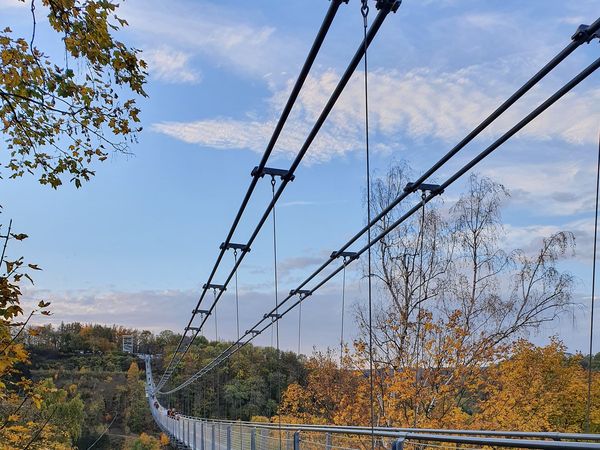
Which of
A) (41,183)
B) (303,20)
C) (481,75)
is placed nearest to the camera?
(41,183)

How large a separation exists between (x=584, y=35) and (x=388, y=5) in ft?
3.33

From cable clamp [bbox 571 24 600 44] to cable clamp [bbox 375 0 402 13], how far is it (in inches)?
37.8

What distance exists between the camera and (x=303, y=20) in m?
5.23

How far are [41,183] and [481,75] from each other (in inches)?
323

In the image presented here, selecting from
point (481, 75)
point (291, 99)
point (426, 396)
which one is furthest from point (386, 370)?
point (291, 99)

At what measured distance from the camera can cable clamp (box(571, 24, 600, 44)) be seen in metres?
3.10

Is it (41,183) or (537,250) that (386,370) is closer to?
(537,250)

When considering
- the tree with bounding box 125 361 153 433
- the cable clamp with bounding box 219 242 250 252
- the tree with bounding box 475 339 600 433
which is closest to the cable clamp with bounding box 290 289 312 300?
the cable clamp with bounding box 219 242 250 252

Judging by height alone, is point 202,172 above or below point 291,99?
above

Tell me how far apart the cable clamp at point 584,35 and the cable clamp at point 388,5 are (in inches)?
37.8

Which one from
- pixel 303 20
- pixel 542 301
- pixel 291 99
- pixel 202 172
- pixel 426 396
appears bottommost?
pixel 426 396

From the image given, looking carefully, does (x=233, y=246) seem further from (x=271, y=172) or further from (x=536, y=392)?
(x=536, y=392)

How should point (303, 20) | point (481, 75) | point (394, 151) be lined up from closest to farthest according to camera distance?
point (303, 20) < point (481, 75) < point (394, 151)

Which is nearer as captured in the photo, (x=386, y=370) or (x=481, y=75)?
(x=481, y=75)
